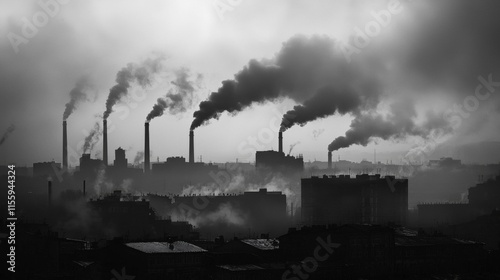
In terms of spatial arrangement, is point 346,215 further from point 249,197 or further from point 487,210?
point 487,210

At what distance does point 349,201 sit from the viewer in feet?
349

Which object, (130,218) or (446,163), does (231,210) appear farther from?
(446,163)

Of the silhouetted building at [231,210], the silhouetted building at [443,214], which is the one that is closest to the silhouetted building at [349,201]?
the silhouetted building at [231,210]

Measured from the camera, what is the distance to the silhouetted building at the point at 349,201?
106 metres

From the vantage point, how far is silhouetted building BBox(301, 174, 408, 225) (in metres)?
106

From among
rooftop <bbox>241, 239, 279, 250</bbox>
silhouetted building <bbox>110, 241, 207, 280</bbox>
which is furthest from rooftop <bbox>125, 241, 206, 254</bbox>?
rooftop <bbox>241, 239, 279, 250</bbox>

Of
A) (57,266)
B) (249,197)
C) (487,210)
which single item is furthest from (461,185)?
(57,266)

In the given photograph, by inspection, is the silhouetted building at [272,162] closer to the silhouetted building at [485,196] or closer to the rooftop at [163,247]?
the silhouetted building at [485,196]

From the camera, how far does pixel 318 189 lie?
10812 cm

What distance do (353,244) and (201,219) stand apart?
157ft

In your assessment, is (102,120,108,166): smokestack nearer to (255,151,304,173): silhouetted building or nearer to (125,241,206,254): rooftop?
(255,151,304,173): silhouetted building

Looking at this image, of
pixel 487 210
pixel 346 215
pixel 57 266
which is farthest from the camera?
pixel 487 210

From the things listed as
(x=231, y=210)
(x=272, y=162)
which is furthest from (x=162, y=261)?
(x=272, y=162)

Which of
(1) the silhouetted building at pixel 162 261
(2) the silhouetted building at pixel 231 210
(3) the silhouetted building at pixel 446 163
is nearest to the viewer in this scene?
(1) the silhouetted building at pixel 162 261
